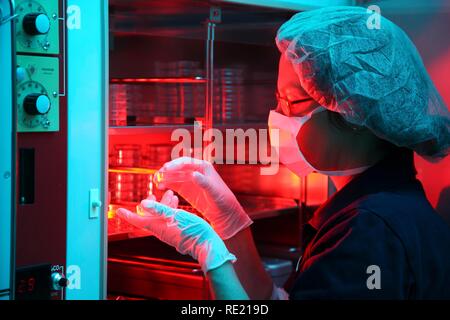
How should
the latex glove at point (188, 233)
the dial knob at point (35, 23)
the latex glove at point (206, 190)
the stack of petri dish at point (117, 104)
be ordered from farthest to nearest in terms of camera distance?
the stack of petri dish at point (117, 104)
the latex glove at point (206, 190)
the latex glove at point (188, 233)
the dial knob at point (35, 23)

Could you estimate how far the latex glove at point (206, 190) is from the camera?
222 centimetres

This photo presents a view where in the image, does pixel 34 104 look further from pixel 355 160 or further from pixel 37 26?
pixel 355 160

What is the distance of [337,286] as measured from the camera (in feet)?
5.54

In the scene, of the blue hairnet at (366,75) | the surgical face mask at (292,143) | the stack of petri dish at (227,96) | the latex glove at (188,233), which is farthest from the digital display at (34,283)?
the stack of petri dish at (227,96)

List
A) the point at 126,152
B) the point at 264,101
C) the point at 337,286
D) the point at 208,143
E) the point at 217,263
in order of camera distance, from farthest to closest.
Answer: the point at 264,101
the point at 126,152
the point at 208,143
the point at 217,263
the point at 337,286

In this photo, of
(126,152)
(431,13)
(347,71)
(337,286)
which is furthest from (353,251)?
(126,152)

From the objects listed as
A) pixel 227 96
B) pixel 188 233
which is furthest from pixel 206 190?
pixel 227 96

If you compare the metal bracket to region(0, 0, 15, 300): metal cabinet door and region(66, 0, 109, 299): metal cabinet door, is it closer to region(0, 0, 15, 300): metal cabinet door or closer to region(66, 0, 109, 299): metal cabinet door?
region(66, 0, 109, 299): metal cabinet door

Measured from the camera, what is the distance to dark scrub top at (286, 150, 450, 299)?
1688mm

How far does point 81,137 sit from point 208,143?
84cm

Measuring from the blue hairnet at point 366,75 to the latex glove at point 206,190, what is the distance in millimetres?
467

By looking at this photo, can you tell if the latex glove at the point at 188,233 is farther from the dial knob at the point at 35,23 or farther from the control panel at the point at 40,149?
the dial knob at the point at 35,23
